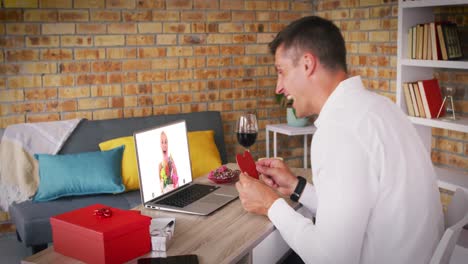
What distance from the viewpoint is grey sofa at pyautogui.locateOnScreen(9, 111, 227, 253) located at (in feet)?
10.1

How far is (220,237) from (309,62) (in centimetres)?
63

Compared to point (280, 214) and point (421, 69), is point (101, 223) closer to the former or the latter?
point (280, 214)

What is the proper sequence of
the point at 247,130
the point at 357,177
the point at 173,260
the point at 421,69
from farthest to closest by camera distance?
1. the point at 421,69
2. the point at 247,130
3. the point at 173,260
4. the point at 357,177

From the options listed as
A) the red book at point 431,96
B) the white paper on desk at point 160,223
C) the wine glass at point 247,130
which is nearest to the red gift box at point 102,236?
the white paper on desk at point 160,223

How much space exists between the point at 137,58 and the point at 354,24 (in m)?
1.75

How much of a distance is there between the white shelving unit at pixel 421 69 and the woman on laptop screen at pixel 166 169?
1861mm

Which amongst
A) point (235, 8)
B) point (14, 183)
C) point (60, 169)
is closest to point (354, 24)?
point (235, 8)

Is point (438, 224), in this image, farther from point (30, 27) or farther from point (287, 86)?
point (30, 27)

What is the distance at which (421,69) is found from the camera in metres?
3.64

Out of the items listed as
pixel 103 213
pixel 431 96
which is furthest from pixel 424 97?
pixel 103 213

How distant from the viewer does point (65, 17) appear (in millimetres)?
3740

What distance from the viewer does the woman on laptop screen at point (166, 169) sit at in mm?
2162

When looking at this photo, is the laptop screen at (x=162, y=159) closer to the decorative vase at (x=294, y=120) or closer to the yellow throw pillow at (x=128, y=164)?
the yellow throw pillow at (x=128, y=164)

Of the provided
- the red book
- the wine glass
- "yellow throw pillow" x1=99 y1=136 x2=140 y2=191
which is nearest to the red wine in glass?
the wine glass
